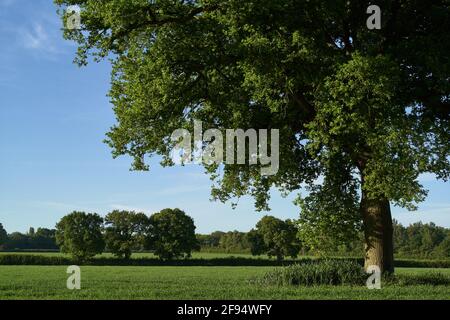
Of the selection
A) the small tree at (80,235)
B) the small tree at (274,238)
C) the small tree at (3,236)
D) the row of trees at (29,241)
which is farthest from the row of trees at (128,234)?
the small tree at (3,236)

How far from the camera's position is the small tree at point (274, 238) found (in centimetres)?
A: 9231

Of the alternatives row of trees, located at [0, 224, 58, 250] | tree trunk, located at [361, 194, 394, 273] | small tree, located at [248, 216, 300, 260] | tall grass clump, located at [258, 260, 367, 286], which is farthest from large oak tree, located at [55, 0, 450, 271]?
row of trees, located at [0, 224, 58, 250]

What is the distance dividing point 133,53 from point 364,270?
615 inches

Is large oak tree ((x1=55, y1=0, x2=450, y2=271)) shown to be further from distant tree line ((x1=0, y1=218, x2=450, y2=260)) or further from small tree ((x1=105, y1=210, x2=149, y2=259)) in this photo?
small tree ((x1=105, y1=210, x2=149, y2=259))

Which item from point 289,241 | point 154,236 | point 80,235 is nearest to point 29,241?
point 80,235

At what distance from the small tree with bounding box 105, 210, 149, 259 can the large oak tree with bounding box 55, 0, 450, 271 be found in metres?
64.2

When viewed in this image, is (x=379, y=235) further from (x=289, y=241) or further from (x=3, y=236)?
(x=3, y=236)

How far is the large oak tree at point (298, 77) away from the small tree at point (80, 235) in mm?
67431

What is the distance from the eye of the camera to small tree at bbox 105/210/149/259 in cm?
8917

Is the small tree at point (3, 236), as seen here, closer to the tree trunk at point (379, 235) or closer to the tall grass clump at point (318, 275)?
the tall grass clump at point (318, 275)

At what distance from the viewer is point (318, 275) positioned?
81.7 ft
